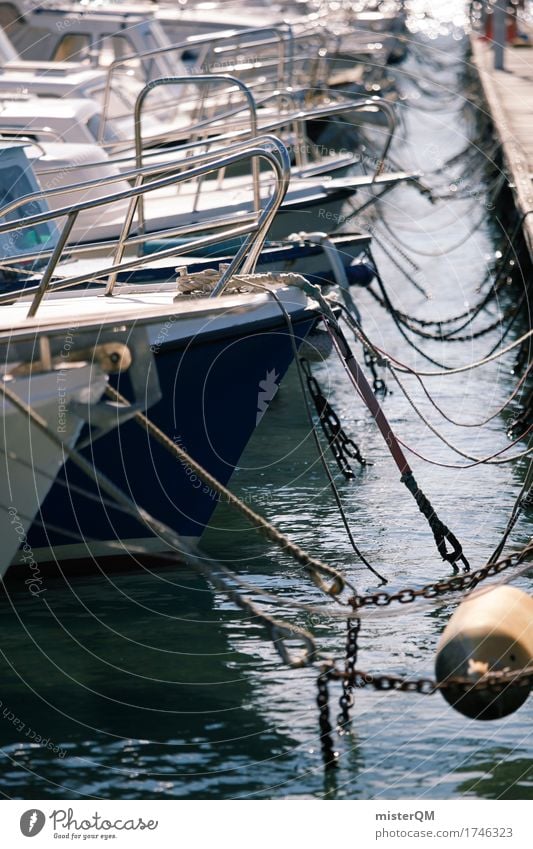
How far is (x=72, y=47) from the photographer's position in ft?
67.8

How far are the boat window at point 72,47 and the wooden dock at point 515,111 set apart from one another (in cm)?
598

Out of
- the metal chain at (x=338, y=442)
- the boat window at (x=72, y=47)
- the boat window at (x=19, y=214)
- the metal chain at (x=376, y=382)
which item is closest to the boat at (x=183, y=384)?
the metal chain at (x=338, y=442)

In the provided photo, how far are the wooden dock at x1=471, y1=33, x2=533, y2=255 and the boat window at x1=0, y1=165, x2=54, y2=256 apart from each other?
4169mm

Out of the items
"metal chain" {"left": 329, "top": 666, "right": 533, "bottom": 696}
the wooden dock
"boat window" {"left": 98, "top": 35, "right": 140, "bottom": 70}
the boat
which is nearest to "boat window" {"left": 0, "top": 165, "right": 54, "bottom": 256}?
the boat

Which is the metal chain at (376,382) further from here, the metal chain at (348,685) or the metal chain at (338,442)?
the metal chain at (348,685)

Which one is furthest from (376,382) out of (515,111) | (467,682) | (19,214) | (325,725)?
(515,111)

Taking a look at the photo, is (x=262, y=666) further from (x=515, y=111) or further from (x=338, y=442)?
(x=515, y=111)

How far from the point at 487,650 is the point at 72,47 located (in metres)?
17.0

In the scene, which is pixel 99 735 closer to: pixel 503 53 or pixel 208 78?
pixel 208 78

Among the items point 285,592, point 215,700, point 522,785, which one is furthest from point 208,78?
point 522,785

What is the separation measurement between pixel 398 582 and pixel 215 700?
169cm

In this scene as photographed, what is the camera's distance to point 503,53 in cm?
2758

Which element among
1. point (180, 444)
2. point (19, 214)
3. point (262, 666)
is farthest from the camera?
point (19, 214)

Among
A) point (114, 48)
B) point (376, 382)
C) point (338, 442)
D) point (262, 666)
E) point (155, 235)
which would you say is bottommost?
point (376, 382)
